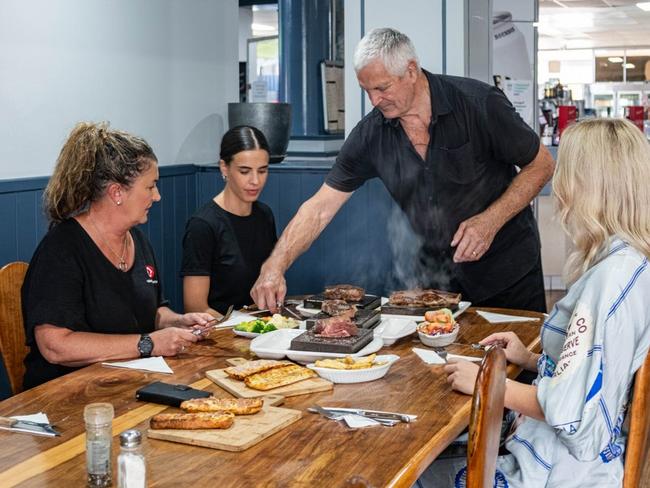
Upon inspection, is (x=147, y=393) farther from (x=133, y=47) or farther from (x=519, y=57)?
(x=519, y=57)

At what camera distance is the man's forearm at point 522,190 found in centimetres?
320

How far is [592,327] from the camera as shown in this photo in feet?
6.22

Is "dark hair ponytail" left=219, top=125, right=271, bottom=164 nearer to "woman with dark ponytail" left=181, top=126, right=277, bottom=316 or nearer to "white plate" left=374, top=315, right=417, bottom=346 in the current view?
"woman with dark ponytail" left=181, top=126, right=277, bottom=316

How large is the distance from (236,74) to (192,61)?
532 mm

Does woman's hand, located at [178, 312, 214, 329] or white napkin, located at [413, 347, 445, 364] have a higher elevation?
→ woman's hand, located at [178, 312, 214, 329]

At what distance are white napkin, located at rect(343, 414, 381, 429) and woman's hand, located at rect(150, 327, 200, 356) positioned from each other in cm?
69

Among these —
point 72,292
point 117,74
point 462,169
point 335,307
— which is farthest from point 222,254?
point 117,74

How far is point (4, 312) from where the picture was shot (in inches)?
107

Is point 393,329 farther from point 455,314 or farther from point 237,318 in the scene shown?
point 237,318

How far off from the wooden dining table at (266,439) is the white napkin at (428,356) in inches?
0.9

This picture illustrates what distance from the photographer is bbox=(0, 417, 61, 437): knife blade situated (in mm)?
1850

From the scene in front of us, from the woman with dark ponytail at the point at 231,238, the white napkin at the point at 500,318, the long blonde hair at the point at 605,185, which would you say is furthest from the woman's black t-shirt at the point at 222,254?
the long blonde hair at the point at 605,185

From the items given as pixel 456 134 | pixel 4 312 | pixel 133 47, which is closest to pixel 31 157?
pixel 133 47

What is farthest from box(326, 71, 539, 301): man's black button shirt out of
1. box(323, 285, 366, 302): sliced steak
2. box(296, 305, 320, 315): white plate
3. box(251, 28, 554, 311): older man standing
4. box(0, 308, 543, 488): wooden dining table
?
box(0, 308, 543, 488): wooden dining table
